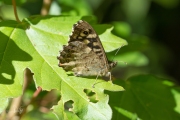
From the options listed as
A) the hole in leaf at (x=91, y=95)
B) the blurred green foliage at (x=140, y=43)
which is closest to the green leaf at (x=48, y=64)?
the hole in leaf at (x=91, y=95)

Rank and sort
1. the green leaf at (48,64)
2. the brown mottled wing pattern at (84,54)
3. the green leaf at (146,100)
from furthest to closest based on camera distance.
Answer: the green leaf at (146,100), the brown mottled wing pattern at (84,54), the green leaf at (48,64)

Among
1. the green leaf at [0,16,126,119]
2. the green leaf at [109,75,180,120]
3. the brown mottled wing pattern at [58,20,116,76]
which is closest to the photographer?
the green leaf at [0,16,126,119]

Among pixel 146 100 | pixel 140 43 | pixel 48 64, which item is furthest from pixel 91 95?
pixel 140 43

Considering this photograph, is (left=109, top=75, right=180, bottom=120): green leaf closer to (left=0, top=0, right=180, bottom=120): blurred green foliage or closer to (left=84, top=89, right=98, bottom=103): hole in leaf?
(left=0, top=0, right=180, bottom=120): blurred green foliage

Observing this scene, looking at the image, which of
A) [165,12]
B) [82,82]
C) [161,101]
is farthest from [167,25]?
[82,82]

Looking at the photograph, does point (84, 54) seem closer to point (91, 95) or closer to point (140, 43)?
point (91, 95)

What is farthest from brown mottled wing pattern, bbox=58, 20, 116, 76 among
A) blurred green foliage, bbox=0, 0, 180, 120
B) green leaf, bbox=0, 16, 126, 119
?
blurred green foliage, bbox=0, 0, 180, 120

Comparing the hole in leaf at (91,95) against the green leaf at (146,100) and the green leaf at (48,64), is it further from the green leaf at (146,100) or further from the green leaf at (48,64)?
the green leaf at (146,100)
